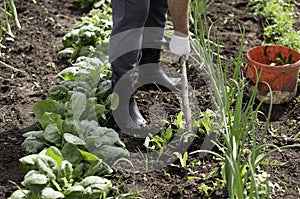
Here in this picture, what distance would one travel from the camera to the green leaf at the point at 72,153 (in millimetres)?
2527

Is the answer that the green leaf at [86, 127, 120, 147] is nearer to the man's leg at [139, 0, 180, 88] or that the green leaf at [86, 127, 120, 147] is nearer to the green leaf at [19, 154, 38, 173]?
the green leaf at [19, 154, 38, 173]

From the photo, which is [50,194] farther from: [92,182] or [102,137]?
[102,137]

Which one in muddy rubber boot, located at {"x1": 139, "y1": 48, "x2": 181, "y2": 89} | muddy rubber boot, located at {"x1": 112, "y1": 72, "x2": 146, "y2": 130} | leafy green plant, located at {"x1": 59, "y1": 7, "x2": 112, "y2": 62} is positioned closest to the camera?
muddy rubber boot, located at {"x1": 112, "y1": 72, "x2": 146, "y2": 130}

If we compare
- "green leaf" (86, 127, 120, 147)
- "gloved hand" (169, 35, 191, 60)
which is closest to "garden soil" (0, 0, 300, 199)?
"green leaf" (86, 127, 120, 147)

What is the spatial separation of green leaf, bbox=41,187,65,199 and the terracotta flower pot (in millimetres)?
1453

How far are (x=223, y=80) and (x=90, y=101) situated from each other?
0.77 metres

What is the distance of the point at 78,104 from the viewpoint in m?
2.71

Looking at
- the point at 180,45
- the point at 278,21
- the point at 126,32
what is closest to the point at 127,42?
the point at 126,32

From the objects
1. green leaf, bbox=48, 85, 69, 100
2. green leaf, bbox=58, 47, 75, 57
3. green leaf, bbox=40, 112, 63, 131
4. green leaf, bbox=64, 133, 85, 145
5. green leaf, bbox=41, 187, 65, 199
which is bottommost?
green leaf, bbox=41, 187, 65, 199

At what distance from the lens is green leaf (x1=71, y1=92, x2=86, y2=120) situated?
2680 mm

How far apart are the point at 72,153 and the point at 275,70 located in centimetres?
132

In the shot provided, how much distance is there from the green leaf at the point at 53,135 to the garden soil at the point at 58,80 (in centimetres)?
23

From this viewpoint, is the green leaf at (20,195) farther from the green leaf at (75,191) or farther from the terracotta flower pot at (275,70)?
the terracotta flower pot at (275,70)

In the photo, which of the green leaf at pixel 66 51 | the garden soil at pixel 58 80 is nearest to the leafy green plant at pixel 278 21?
the garden soil at pixel 58 80
